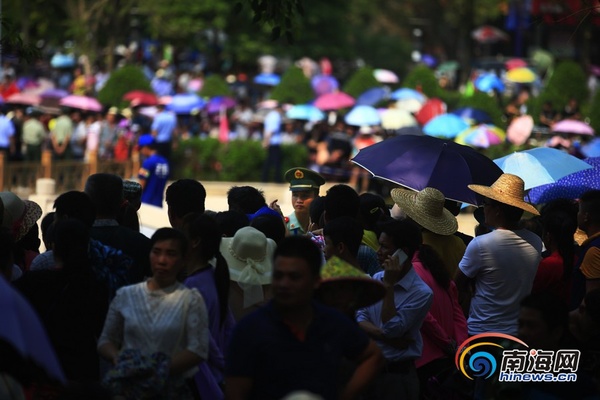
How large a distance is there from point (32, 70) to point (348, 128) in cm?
1723

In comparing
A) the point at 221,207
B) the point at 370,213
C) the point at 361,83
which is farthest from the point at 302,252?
the point at 361,83

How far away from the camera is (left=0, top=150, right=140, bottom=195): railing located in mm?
21922

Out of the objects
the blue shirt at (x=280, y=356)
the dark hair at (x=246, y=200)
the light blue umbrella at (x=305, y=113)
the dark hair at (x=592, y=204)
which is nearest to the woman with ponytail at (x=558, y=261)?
the dark hair at (x=592, y=204)

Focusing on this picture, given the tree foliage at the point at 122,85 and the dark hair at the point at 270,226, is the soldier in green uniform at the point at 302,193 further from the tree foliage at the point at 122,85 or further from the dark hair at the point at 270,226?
the tree foliage at the point at 122,85

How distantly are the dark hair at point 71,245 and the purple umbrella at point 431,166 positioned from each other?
416cm

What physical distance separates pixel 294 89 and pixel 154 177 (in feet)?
50.6

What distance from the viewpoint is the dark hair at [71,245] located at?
21.6 ft

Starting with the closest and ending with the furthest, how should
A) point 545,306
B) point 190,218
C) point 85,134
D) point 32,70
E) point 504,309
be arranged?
point 545,306 → point 190,218 → point 504,309 → point 85,134 → point 32,70

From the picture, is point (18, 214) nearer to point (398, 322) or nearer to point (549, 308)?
point (398, 322)

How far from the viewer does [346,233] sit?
7418 mm

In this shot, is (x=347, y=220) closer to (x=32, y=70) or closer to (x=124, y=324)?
(x=124, y=324)

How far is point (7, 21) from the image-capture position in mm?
11633

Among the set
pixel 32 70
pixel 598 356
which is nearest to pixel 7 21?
pixel 598 356

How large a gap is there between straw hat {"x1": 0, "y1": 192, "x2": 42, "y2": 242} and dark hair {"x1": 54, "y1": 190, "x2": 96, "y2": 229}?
88cm
